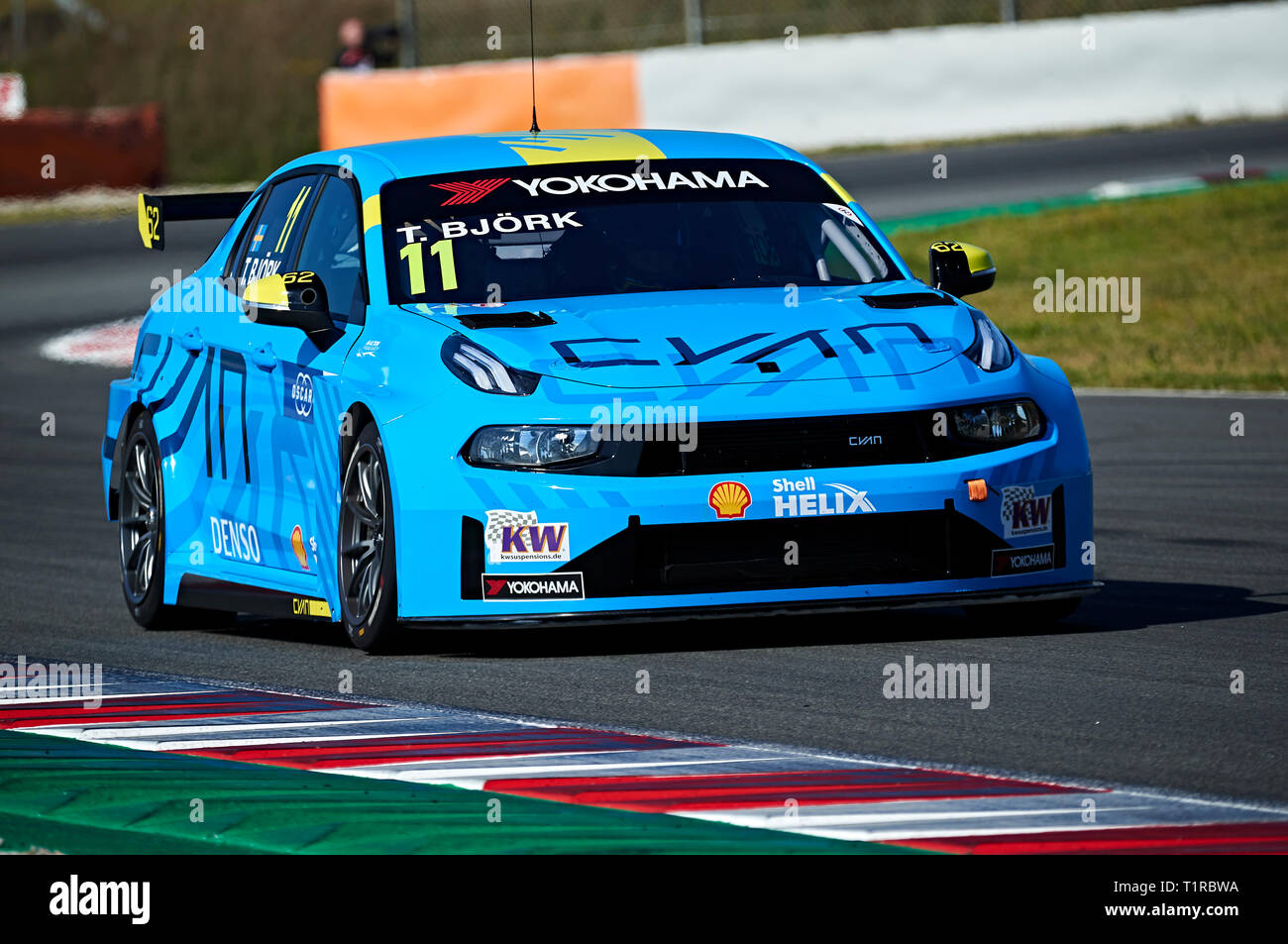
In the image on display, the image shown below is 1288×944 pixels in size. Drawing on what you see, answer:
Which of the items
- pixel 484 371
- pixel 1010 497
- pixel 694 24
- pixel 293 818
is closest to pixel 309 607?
pixel 484 371

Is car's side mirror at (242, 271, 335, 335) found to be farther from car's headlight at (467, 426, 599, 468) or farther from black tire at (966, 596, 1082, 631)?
black tire at (966, 596, 1082, 631)

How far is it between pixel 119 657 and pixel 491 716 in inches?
80.1

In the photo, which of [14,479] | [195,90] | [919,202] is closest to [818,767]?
[14,479]

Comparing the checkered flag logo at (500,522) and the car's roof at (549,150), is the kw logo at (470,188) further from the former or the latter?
the checkered flag logo at (500,522)

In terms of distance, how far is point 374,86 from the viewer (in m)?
31.7

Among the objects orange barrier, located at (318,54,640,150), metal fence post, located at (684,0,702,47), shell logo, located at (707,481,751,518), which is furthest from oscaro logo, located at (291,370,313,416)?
metal fence post, located at (684,0,702,47)

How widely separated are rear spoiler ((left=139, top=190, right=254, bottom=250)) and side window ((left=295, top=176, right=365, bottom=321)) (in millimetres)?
726

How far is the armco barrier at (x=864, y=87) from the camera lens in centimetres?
2948

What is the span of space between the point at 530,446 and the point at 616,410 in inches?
10.6

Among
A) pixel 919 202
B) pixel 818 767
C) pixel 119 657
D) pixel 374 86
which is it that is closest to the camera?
pixel 818 767

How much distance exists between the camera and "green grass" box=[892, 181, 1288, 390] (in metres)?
16.7

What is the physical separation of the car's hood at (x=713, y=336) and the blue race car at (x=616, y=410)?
11mm

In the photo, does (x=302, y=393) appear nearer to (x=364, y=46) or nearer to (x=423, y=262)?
(x=423, y=262)
